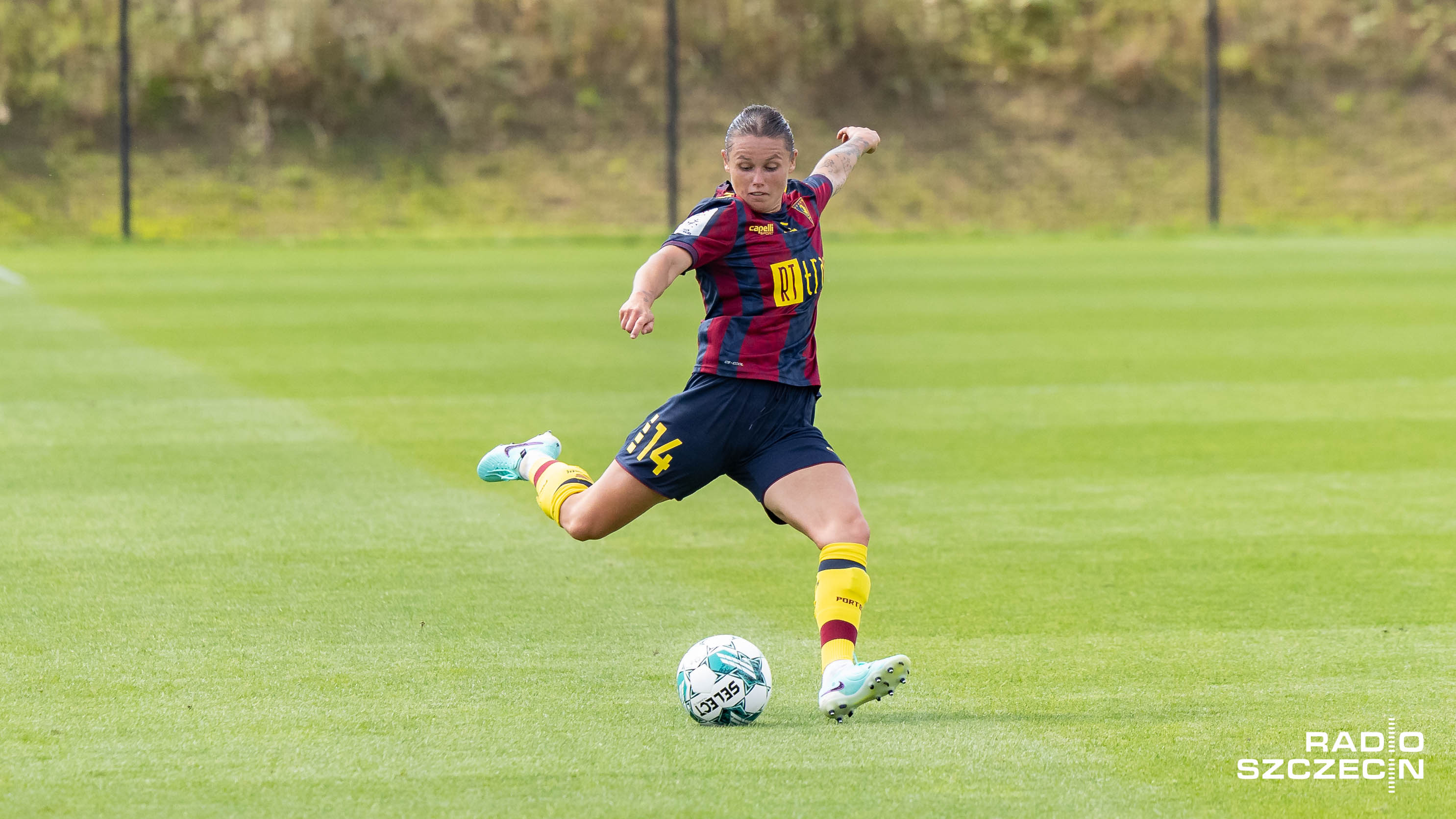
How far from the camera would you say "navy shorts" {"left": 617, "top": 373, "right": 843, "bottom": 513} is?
19.1 feet

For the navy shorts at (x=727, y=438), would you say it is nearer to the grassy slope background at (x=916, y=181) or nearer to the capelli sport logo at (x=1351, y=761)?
the capelli sport logo at (x=1351, y=761)

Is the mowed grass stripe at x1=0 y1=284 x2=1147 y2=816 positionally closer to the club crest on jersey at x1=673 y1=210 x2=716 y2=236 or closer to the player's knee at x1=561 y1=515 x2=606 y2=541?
the player's knee at x1=561 y1=515 x2=606 y2=541

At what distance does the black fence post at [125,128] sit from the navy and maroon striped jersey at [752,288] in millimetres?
25024

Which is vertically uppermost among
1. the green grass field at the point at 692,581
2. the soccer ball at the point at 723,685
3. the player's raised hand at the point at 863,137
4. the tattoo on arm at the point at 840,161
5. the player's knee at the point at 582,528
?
the player's raised hand at the point at 863,137

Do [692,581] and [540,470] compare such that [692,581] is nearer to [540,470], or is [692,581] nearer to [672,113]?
[540,470]

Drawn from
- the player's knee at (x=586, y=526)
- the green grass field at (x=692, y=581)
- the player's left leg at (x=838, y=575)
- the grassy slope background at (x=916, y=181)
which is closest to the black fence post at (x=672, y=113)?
the grassy slope background at (x=916, y=181)

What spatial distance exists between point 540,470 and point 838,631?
1.63 metres

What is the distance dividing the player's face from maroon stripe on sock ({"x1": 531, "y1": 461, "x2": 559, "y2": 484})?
4.59 feet

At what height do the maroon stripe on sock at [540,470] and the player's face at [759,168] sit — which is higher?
the player's face at [759,168]

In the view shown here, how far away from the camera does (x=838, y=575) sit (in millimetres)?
5582

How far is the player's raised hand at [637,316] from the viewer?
5.22m

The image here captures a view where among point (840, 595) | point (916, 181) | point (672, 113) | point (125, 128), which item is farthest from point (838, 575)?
point (916, 181)

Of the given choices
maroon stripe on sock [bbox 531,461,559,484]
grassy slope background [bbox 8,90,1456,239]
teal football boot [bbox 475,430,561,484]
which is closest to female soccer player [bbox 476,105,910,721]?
maroon stripe on sock [bbox 531,461,559,484]

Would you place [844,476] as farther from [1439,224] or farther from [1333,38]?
[1333,38]
